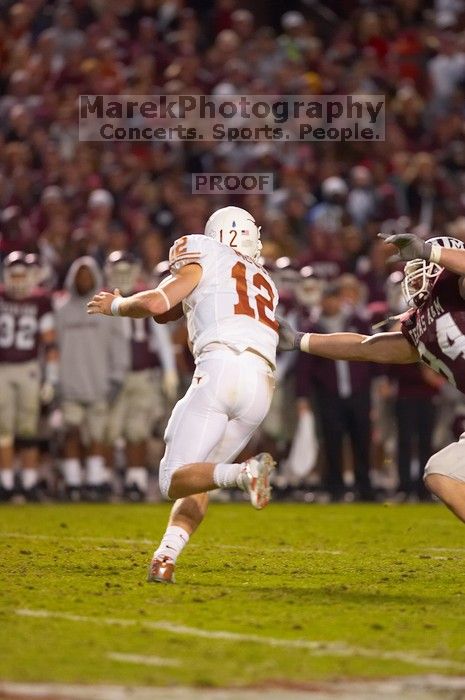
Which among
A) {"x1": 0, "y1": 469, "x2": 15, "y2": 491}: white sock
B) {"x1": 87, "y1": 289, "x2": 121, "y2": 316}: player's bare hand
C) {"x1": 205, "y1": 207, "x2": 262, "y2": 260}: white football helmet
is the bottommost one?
{"x1": 0, "y1": 469, "x2": 15, "y2": 491}: white sock

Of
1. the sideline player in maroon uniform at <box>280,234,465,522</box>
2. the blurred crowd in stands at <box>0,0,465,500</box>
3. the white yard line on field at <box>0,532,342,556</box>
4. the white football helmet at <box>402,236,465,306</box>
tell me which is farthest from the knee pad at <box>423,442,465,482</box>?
the blurred crowd in stands at <box>0,0,465,500</box>

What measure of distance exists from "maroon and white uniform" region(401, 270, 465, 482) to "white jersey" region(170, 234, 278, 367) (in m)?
0.64

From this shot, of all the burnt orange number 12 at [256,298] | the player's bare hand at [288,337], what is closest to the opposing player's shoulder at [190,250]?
the burnt orange number 12 at [256,298]

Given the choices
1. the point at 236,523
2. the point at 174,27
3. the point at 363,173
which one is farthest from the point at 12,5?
the point at 236,523

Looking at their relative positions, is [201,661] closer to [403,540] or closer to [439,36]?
[403,540]

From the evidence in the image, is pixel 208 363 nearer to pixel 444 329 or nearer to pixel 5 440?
pixel 444 329

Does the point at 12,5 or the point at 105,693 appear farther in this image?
the point at 12,5

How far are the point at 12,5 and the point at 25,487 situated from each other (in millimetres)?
6953

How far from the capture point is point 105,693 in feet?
12.3

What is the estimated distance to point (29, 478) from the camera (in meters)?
11.5

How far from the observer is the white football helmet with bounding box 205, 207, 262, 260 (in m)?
6.28

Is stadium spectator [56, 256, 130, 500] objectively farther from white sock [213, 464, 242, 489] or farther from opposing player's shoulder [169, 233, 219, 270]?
white sock [213, 464, 242, 489]

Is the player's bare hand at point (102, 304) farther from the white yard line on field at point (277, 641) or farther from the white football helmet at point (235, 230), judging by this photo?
the white yard line on field at point (277, 641)

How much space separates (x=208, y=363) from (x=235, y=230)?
672 mm
